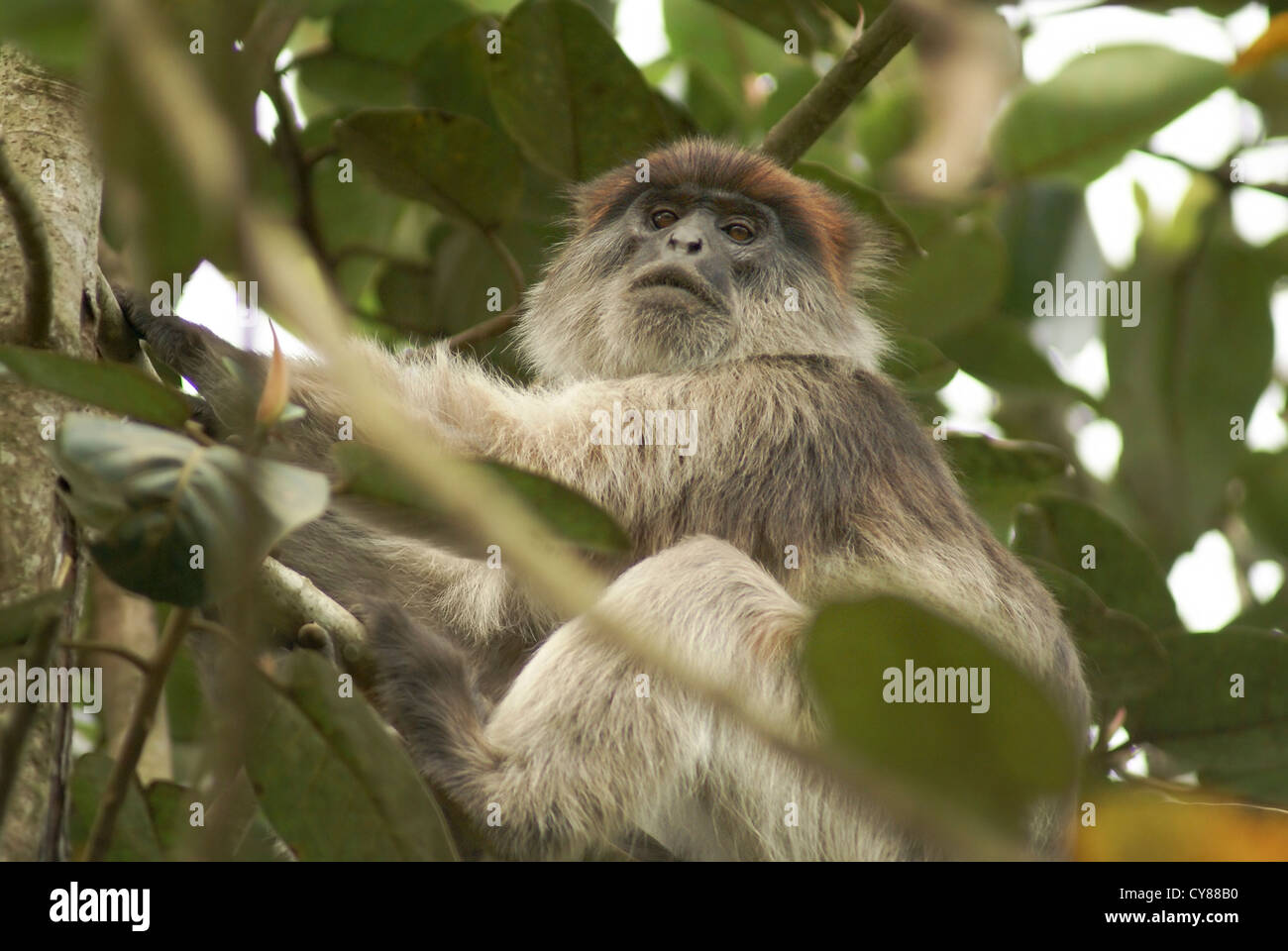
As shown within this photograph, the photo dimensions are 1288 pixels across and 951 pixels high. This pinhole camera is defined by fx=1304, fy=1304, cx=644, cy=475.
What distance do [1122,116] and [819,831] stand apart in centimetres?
232

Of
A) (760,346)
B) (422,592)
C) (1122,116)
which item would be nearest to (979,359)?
(760,346)

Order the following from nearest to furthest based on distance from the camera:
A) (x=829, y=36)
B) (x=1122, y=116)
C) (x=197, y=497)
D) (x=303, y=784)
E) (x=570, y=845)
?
1. (x=197, y=497)
2. (x=303, y=784)
3. (x=570, y=845)
4. (x=1122, y=116)
5. (x=829, y=36)

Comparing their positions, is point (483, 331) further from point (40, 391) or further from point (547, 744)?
point (40, 391)

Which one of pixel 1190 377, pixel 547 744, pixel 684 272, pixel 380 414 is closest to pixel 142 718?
pixel 380 414

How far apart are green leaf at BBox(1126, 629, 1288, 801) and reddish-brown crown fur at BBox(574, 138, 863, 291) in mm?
2110

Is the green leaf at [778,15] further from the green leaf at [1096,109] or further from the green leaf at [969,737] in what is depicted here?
the green leaf at [969,737]

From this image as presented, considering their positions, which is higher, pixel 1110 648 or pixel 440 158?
pixel 440 158

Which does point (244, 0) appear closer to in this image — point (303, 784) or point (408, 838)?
point (408, 838)

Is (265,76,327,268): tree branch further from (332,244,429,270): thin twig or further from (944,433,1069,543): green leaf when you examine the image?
(944,433,1069,543): green leaf

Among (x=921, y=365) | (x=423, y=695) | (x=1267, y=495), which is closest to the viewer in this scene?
(x=423, y=695)

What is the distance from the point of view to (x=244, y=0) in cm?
76

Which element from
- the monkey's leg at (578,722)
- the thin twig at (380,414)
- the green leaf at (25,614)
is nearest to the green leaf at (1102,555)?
the monkey's leg at (578,722)

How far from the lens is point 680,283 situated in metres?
4.75

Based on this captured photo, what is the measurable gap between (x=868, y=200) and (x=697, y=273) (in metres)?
0.74
